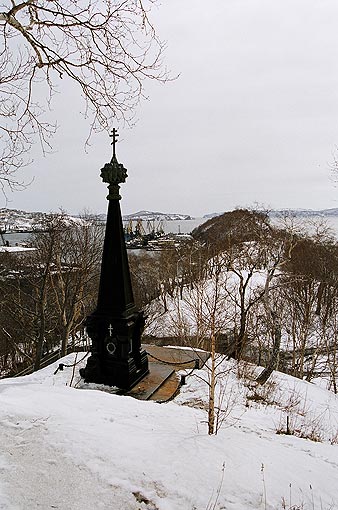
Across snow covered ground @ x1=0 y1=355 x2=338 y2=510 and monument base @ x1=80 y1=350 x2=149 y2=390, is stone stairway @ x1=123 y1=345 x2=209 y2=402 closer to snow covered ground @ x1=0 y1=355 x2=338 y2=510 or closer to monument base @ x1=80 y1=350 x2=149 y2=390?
monument base @ x1=80 y1=350 x2=149 y2=390

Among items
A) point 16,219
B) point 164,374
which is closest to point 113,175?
point 164,374

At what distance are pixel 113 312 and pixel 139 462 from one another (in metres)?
4.67

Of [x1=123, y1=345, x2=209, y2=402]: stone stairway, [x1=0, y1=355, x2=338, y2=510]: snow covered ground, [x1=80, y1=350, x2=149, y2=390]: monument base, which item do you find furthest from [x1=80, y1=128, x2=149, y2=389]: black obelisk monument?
[x1=0, y1=355, x2=338, y2=510]: snow covered ground

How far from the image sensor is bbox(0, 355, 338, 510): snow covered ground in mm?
3148

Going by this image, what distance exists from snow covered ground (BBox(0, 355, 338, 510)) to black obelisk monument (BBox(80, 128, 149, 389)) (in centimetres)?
210

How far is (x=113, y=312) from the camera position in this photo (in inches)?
318

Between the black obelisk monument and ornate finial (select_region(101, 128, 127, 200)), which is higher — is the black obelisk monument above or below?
below

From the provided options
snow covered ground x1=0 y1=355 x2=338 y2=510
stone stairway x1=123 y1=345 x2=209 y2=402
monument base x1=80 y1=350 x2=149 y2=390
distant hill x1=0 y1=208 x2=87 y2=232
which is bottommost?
stone stairway x1=123 y1=345 x2=209 y2=402

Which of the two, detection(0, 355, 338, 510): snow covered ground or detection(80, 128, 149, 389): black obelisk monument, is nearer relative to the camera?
detection(0, 355, 338, 510): snow covered ground

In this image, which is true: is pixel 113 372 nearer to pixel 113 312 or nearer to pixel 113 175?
pixel 113 312

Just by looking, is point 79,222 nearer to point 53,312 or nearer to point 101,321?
point 53,312

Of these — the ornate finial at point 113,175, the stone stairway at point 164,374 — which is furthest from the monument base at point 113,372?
the ornate finial at point 113,175

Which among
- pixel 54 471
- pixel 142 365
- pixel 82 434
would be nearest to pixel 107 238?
pixel 142 365

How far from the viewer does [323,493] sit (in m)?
3.59
